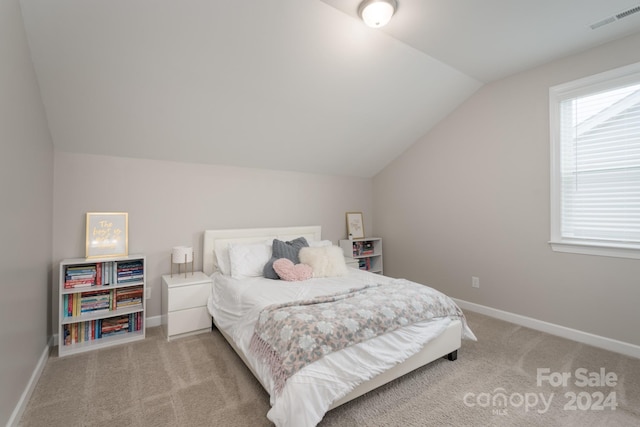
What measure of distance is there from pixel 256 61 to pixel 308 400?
2.44 metres

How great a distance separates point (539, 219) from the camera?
3.04m

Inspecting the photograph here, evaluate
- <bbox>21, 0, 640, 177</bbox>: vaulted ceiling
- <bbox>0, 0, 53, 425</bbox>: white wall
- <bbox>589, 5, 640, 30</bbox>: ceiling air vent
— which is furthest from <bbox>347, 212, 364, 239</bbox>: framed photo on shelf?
<bbox>0, 0, 53, 425</bbox>: white wall

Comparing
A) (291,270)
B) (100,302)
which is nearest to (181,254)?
(100,302)

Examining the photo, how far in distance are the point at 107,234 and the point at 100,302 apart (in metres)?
0.64

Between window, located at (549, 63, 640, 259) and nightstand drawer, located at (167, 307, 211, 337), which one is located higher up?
window, located at (549, 63, 640, 259)

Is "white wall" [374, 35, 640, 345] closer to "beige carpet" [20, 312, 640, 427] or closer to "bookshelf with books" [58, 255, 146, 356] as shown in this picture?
"beige carpet" [20, 312, 640, 427]

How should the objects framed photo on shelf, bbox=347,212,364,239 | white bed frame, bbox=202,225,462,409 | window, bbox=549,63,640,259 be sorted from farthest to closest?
framed photo on shelf, bbox=347,212,364,239, window, bbox=549,63,640,259, white bed frame, bbox=202,225,462,409

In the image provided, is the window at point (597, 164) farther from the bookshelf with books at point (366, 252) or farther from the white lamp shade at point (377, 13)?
the bookshelf with books at point (366, 252)

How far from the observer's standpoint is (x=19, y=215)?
6.00 ft

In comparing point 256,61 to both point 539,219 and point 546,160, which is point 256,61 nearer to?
point 546,160

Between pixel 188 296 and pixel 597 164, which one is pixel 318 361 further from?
pixel 597 164

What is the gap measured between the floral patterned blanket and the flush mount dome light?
2056mm

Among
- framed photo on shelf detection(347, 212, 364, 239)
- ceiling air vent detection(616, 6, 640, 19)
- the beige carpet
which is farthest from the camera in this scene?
framed photo on shelf detection(347, 212, 364, 239)

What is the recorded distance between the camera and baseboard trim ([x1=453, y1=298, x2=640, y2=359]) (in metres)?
2.55
